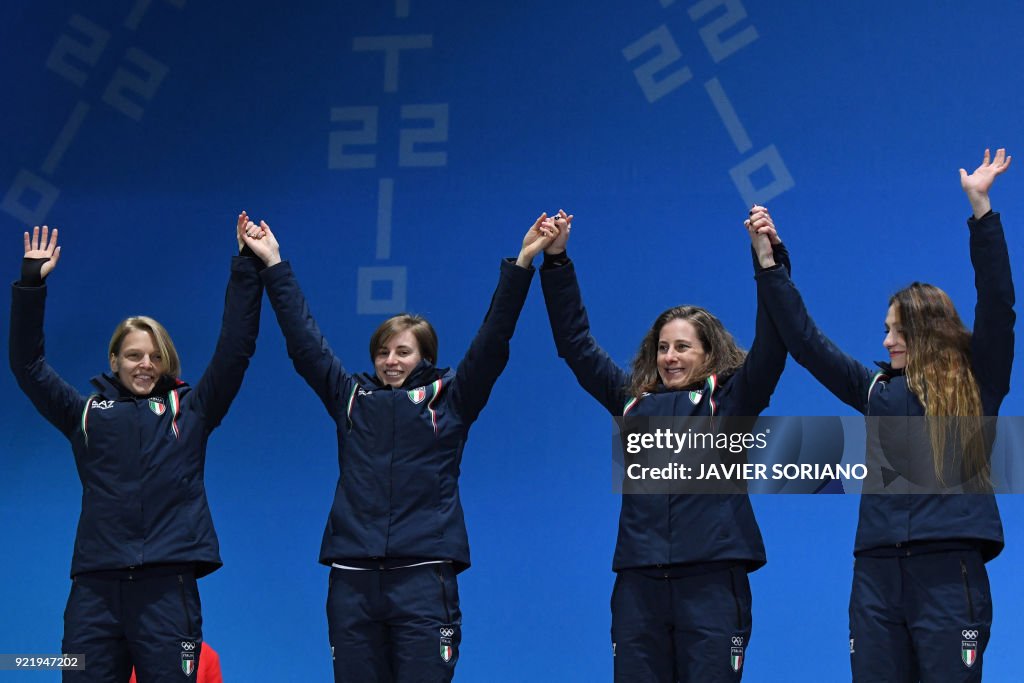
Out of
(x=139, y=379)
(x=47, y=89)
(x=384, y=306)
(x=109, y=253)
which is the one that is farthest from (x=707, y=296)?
(x=47, y=89)

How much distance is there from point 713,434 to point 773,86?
187 centimetres

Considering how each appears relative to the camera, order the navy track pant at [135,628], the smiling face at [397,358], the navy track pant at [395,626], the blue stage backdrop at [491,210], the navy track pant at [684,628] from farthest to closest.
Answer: the blue stage backdrop at [491,210], the smiling face at [397,358], the navy track pant at [135,628], the navy track pant at [395,626], the navy track pant at [684,628]

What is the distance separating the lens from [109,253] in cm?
549

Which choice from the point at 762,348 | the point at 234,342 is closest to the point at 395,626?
the point at 234,342

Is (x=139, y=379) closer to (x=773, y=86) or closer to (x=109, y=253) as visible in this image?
(x=109, y=253)

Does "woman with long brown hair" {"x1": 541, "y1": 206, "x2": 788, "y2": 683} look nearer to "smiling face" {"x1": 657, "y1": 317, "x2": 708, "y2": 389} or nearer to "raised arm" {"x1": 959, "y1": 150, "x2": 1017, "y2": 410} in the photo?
"smiling face" {"x1": 657, "y1": 317, "x2": 708, "y2": 389}

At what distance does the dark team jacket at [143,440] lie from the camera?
12.0 feet

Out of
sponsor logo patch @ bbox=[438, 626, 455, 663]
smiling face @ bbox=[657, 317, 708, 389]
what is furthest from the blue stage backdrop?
sponsor logo patch @ bbox=[438, 626, 455, 663]

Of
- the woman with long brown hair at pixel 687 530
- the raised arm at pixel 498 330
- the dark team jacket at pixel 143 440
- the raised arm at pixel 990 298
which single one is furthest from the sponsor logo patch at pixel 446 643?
the raised arm at pixel 990 298

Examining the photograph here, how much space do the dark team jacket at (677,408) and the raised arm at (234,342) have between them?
0.87 m

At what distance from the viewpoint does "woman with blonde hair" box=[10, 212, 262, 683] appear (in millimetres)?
3602

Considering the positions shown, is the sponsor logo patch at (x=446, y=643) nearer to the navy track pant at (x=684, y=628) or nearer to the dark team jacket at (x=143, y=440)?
the navy track pant at (x=684, y=628)

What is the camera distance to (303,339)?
3.85 metres

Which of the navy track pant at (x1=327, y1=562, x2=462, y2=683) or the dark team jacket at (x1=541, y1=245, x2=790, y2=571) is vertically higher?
the dark team jacket at (x1=541, y1=245, x2=790, y2=571)
